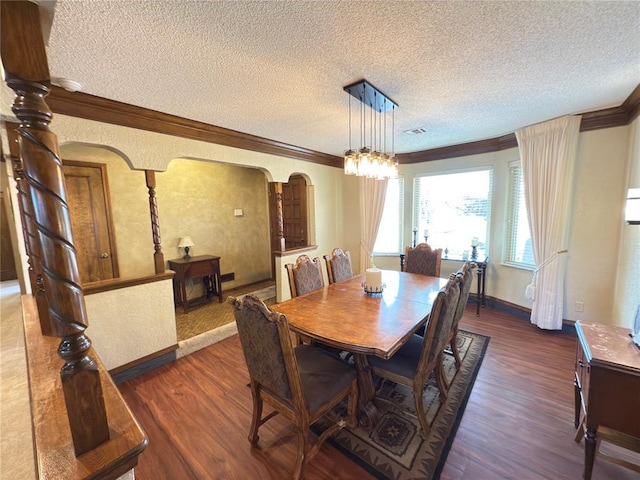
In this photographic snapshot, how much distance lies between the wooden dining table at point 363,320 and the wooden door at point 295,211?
8.13 ft

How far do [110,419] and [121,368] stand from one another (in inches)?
80.0

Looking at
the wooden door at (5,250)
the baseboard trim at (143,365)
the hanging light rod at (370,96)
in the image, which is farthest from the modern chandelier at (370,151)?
the wooden door at (5,250)

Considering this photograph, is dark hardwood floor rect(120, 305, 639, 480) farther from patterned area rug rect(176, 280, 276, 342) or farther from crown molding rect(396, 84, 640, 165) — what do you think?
crown molding rect(396, 84, 640, 165)

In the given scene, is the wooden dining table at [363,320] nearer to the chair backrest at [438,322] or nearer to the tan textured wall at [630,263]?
the chair backrest at [438,322]

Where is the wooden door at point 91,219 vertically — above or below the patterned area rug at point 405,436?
above

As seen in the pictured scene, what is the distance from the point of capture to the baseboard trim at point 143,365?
2408 millimetres

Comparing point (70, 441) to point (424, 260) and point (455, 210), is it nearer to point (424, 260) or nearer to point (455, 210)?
point (424, 260)

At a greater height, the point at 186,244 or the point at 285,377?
the point at 186,244

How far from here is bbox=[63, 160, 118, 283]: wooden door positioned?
3.23 meters

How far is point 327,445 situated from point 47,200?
→ 196 centimetres

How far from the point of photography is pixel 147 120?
96.8 inches

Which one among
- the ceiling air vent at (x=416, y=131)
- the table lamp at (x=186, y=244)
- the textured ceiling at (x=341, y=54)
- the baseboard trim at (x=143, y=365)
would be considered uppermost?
the textured ceiling at (x=341, y=54)

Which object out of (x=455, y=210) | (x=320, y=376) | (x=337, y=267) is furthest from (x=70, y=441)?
(x=455, y=210)

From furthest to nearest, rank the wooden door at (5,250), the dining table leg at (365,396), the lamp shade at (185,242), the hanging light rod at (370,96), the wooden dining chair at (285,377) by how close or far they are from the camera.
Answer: the wooden door at (5,250) → the lamp shade at (185,242) → the hanging light rod at (370,96) → the dining table leg at (365,396) → the wooden dining chair at (285,377)
